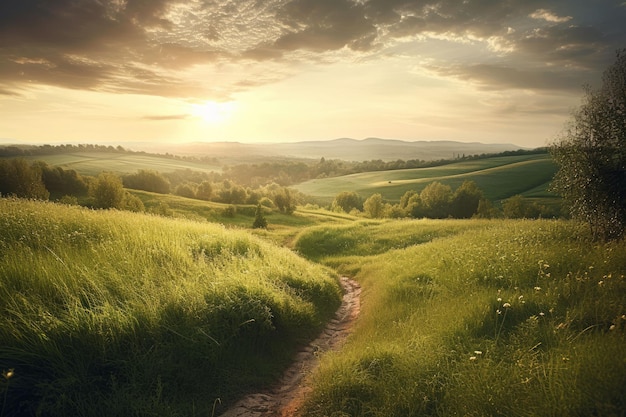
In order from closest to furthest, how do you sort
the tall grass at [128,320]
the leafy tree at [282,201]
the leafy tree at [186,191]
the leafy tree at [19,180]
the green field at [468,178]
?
the tall grass at [128,320], the leafy tree at [19,180], the leafy tree at [282,201], the leafy tree at [186,191], the green field at [468,178]

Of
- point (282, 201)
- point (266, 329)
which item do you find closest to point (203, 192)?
point (282, 201)

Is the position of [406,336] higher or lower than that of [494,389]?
lower

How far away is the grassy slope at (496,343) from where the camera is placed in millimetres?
4750

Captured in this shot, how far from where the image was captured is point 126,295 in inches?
307

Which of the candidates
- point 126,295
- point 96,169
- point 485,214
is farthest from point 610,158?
point 96,169

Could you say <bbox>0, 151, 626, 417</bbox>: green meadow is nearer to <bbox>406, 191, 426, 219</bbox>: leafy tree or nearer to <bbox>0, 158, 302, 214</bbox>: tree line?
<bbox>0, 158, 302, 214</bbox>: tree line

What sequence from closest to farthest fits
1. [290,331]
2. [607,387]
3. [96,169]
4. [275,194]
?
[607,387] < [290,331] < [275,194] < [96,169]

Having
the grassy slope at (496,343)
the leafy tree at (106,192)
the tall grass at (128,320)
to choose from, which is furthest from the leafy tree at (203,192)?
the grassy slope at (496,343)

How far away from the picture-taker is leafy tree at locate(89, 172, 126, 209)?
168 feet

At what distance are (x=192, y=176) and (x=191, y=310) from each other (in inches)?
5626

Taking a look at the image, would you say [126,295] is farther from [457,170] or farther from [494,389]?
[457,170]

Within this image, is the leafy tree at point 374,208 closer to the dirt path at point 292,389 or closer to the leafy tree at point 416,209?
the leafy tree at point 416,209

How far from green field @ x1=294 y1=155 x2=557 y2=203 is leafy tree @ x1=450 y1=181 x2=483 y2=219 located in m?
21.3

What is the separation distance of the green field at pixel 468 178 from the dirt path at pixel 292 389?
100025mm
